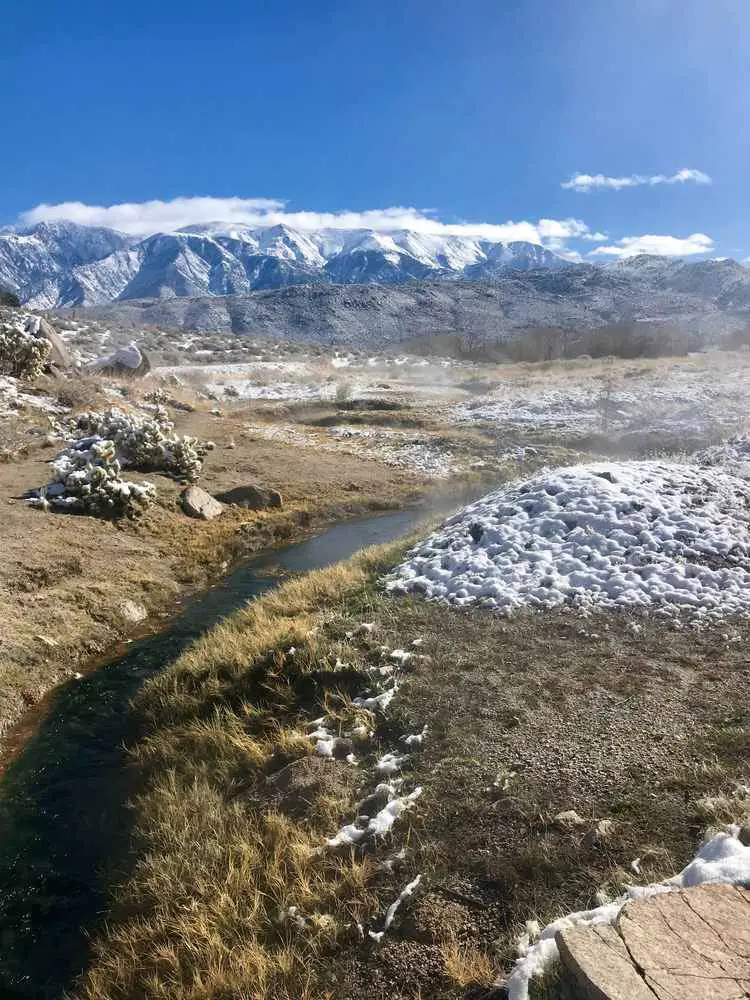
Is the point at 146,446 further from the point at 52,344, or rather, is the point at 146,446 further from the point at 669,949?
the point at 669,949

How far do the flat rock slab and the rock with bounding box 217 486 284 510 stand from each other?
1826 centimetres

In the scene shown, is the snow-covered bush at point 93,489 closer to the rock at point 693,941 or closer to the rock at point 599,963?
the rock at point 599,963

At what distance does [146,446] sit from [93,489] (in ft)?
12.2

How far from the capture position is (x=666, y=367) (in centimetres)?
5038

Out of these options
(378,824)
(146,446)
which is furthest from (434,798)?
(146,446)

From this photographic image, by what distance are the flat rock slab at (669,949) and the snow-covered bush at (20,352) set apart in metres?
29.7

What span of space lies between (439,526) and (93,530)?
917 centimetres

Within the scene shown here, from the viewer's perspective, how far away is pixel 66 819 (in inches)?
312

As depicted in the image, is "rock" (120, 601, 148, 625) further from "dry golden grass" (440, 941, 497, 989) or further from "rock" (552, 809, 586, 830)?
"dry golden grass" (440, 941, 497, 989)

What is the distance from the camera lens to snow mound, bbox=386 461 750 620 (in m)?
10.4

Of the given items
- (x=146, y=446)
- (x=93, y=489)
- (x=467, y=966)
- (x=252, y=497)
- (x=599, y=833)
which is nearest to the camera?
(x=467, y=966)

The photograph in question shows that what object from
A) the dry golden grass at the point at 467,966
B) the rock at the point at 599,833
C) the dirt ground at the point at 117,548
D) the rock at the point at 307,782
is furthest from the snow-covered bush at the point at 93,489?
the dry golden grass at the point at 467,966

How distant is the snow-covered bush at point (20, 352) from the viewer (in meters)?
26.8

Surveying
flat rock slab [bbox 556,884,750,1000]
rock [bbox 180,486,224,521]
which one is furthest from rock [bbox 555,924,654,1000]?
rock [bbox 180,486,224,521]
